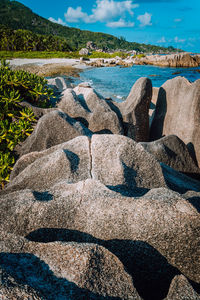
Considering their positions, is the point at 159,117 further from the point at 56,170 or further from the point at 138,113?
the point at 56,170

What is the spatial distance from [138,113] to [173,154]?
9.44 feet

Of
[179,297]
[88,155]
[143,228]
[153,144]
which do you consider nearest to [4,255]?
[143,228]

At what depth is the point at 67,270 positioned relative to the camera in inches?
78.4

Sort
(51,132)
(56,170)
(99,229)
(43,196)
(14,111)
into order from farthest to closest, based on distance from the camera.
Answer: (14,111) → (51,132) → (56,170) → (43,196) → (99,229)

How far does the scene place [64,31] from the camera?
193000mm

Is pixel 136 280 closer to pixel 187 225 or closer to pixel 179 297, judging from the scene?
pixel 179 297

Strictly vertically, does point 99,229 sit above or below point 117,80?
below

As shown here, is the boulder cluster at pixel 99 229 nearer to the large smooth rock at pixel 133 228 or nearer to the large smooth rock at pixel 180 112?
the large smooth rock at pixel 133 228

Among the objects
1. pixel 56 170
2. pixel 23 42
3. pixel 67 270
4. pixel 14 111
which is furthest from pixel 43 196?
pixel 23 42

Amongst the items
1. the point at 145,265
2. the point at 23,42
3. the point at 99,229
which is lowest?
the point at 145,265

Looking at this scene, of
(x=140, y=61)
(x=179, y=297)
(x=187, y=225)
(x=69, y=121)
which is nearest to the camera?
(x=179, y=297)

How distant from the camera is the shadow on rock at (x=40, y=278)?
177 centimetres

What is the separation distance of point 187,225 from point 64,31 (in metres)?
221

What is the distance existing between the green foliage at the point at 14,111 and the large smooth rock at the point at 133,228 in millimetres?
2332
